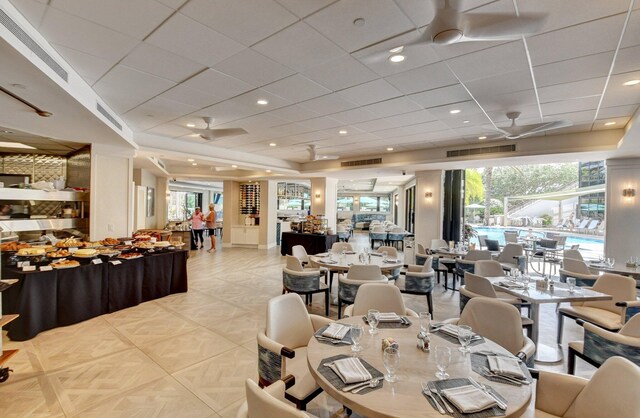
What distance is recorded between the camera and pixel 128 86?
383 centimetres

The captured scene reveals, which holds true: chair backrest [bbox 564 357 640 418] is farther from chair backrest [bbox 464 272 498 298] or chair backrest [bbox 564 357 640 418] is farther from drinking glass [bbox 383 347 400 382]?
chair backrest [bbox 464 272 498 298]

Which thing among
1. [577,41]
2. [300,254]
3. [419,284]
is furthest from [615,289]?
[300,254]


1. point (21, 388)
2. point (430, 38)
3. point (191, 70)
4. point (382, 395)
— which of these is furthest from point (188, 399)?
point (430, 38)

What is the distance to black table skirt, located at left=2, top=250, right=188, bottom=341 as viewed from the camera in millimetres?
3812

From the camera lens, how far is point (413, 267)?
493 cm

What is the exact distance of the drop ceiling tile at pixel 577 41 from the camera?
2430 millimetres

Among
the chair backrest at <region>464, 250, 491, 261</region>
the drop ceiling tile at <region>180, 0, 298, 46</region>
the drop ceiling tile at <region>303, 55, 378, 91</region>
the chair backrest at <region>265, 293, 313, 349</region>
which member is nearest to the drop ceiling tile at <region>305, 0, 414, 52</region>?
the drop ceiling tile at <region>180, 0, 298, 46</region>

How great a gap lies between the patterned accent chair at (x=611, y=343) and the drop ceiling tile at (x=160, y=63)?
187 inches

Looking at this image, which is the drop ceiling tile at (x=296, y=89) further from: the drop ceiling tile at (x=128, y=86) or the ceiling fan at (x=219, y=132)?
the drop ceiling tile at (x=128, y=86)

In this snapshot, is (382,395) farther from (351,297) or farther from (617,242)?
(617,242)

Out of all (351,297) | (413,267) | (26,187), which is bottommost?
(351,297)

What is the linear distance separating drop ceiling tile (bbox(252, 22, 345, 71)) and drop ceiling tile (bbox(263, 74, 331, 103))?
37 cm

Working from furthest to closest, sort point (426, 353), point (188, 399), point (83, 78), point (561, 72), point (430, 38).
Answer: point (83, 78) → point (561, 72) → point (188, 399) → point (430, 38) → point (426, 353)

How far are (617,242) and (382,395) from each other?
26.6 ft
